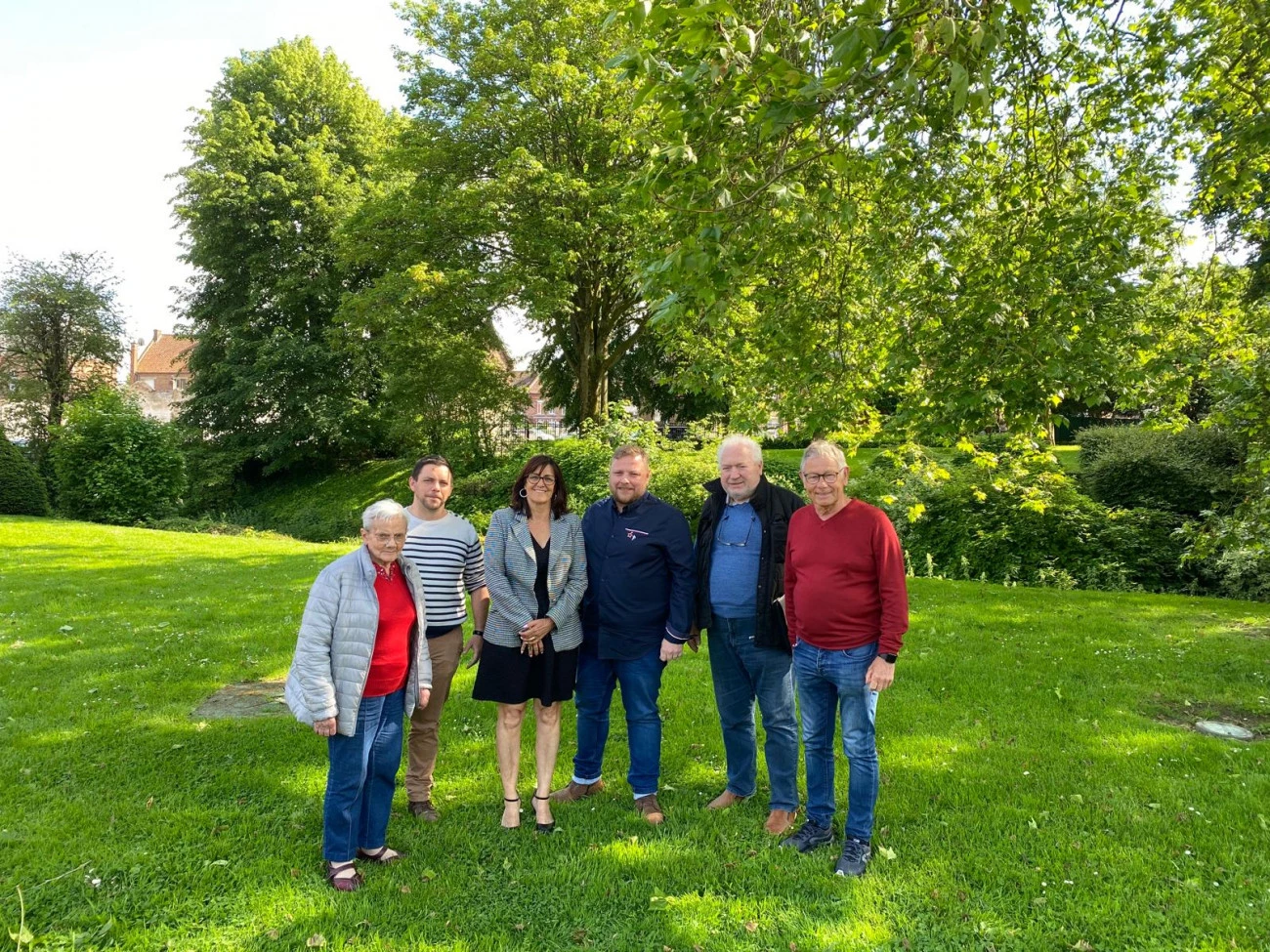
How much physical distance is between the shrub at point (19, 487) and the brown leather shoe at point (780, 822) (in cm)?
2490

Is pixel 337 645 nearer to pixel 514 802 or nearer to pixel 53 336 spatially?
pixel 514 802

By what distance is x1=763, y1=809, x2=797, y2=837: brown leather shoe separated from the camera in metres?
4.09

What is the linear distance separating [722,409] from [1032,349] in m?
24.8

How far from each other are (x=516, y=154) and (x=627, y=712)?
18.3 metres

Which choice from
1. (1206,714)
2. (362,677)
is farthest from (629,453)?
(1206,714)

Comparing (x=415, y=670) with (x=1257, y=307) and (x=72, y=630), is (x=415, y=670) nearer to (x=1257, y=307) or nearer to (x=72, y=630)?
(x=72, y=630)

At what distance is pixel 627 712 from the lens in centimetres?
434

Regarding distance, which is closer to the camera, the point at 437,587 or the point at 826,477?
the point at 826,477

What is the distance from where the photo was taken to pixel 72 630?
26.8ft

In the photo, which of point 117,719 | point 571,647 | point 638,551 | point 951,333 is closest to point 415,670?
point 571,647

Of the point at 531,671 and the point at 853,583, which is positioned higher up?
the point at 853,583

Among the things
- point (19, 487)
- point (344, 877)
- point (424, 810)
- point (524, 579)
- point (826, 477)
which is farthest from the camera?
point (19, 487)

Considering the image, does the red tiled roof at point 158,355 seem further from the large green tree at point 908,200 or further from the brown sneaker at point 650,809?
the brown sneaker at point 650,809

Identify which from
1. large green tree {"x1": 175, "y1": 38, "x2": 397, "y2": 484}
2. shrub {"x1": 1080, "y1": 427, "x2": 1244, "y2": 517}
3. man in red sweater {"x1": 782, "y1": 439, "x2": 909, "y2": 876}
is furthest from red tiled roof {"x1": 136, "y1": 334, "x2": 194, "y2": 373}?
man in red sweater {"x1": 782, "y1": 439, "x2": 909, "y2": 876}
